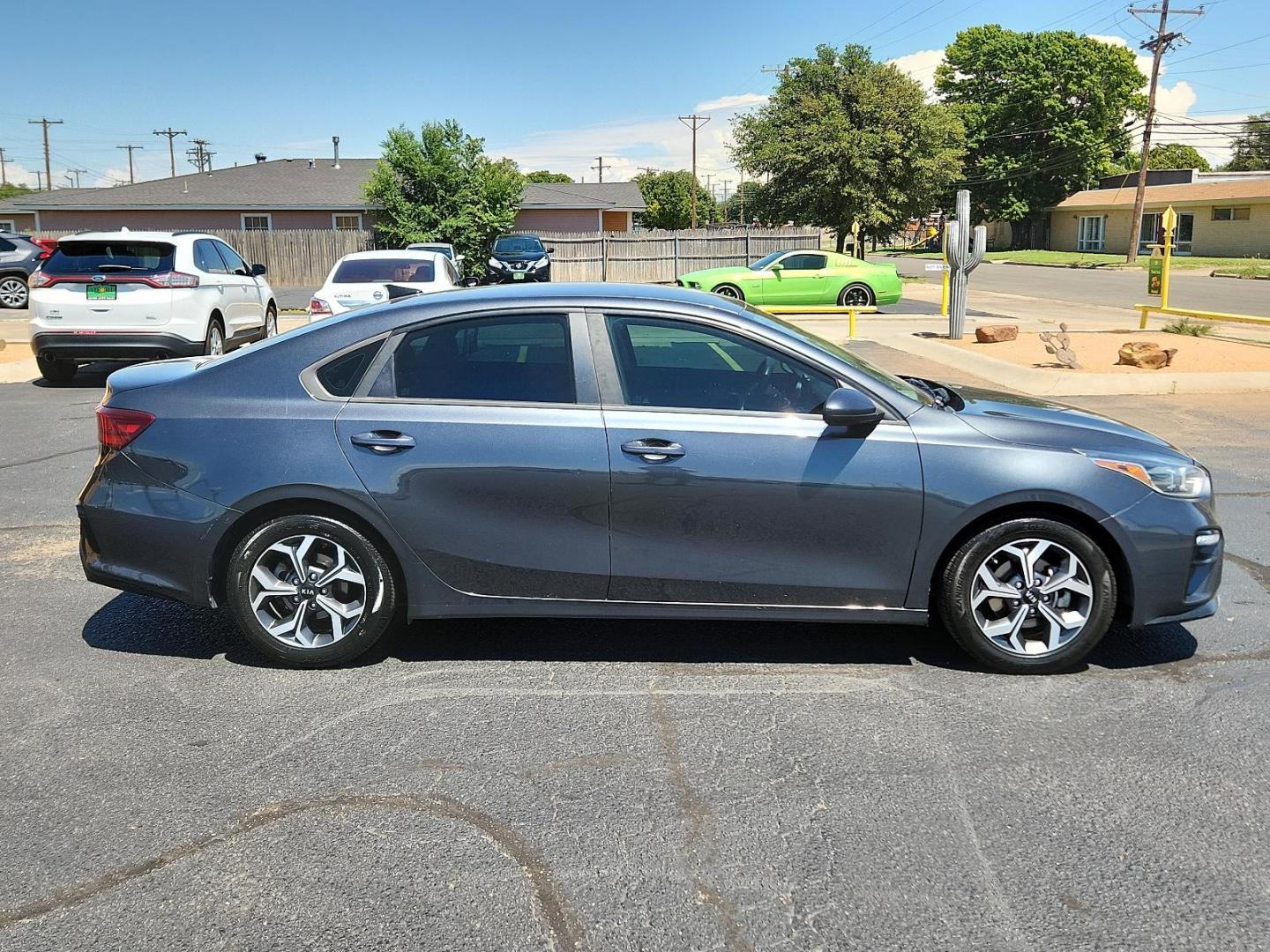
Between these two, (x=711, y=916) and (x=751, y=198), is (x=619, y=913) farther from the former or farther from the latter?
(x=751, y=198)

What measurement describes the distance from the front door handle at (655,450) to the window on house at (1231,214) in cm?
6189

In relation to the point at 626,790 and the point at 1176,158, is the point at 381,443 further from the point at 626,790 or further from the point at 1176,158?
the point at 1176,158

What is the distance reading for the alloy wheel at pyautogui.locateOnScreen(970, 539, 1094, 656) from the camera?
4500 mm

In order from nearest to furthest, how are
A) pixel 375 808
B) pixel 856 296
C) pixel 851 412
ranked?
1. pixel 375 808
2. pixel 851 412
3. pixel 856 296

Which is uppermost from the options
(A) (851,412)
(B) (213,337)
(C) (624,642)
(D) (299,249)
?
(D) (299,249)

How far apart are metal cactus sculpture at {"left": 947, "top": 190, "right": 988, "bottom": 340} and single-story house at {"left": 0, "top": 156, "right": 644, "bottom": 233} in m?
27.4

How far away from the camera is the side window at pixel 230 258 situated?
1462 centimetres

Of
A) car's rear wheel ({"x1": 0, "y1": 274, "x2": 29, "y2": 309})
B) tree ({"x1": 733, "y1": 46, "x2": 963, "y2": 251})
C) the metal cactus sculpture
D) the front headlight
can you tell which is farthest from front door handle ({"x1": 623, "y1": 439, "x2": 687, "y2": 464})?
tree ({"x1": 733, "y1": 46, "x2": 963, "y2": 251})

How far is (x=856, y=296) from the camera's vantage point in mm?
25234

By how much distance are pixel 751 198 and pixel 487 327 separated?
43342mm

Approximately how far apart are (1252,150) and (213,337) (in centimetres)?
11587

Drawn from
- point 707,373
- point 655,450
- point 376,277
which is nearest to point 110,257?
point 376,277

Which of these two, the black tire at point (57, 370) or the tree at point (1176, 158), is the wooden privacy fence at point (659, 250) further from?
the tree at point (1176, 158)

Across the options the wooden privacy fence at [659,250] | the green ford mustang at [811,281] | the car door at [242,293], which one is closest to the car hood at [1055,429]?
the car door at [242,293]
